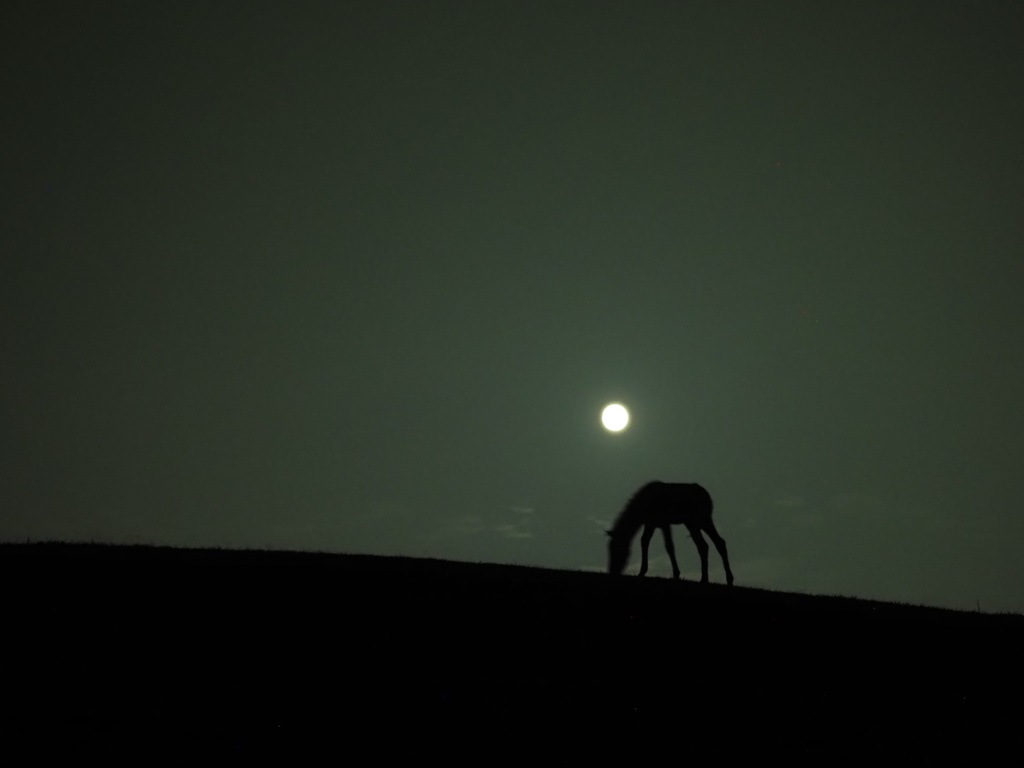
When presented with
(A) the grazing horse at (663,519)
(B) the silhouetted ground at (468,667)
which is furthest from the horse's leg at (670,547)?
(B) the silhouetted ground at (468,667)

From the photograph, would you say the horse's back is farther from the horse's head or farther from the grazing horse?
the horse's head

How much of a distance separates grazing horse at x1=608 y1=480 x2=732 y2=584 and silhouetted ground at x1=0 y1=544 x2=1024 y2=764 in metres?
3.43

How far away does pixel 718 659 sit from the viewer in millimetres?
15875

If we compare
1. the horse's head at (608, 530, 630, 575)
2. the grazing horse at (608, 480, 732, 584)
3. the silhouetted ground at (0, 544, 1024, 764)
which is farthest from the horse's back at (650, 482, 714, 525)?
the silhouetted ground at (0, 544, 1024, 764)

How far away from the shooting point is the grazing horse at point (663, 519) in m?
24.1

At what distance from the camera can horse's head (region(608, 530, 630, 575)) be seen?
2412 centimetres

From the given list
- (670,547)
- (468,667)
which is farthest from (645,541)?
(468,667)

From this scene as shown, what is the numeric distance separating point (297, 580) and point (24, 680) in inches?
230

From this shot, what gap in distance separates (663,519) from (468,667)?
1026 cm

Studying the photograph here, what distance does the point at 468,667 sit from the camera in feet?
48.9

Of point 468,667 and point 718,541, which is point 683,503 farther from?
point 468,667

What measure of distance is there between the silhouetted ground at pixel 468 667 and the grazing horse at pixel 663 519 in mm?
3432

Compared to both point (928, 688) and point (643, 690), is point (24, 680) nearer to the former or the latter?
point (643, 690)

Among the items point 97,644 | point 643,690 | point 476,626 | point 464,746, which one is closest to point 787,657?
point 643,690
